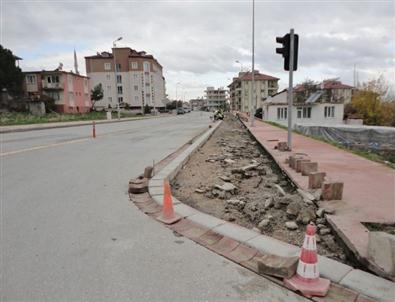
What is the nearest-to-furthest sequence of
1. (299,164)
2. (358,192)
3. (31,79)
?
(358,192) → (299,164) → (31,79)

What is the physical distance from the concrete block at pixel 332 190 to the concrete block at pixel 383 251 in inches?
79.5

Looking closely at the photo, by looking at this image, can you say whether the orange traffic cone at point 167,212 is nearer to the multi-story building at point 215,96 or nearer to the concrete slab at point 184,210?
the concrete slab at point 184,210

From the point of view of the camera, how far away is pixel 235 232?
4.17 meters

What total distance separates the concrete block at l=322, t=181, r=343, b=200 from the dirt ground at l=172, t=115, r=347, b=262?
0.81 ft

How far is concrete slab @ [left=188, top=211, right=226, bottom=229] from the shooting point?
4469 mm

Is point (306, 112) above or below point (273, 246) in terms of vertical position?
above

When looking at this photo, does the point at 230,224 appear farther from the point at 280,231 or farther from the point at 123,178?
the point at 123,178

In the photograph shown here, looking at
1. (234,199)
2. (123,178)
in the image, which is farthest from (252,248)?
(123,178)

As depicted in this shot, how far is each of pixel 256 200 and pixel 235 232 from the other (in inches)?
72.6

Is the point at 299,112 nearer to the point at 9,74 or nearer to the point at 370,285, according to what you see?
the point at 9,74

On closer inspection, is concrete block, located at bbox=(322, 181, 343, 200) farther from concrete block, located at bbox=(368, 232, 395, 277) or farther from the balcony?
the balcony

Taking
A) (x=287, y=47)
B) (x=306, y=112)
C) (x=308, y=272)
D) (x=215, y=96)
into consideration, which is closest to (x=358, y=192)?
(x=308, y=272)

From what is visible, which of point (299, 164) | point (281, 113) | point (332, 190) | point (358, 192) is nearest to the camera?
point (332, 190)

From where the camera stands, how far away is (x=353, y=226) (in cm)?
412
